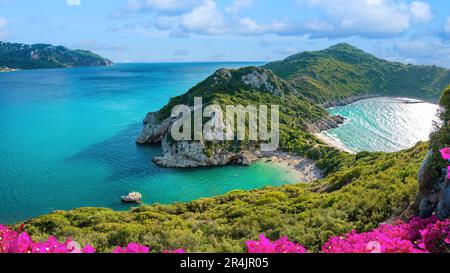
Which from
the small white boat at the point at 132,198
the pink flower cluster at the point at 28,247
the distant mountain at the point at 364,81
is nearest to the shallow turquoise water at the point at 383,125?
the distant mountain at the point at 364,81

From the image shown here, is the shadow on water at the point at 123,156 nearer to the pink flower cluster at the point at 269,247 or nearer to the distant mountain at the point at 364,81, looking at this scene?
the pink flower cluster at the point at 269,247

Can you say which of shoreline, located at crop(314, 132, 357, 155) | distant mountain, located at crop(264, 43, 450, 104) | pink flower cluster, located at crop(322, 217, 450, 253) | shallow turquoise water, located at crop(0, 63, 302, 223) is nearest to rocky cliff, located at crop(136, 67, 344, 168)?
shallow turquoise water, located at crop(0, 63, 302, 223)

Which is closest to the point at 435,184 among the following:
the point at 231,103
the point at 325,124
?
the point at 231,103

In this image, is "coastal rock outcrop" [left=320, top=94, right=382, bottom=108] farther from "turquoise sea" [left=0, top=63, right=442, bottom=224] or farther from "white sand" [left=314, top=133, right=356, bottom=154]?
"white sand" [left=314, top=133, right=356, bottom=154]

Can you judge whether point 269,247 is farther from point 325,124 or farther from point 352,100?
point 352,100
